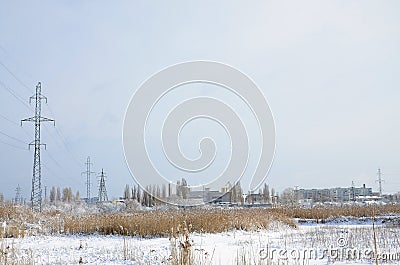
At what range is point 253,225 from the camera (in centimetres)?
1778

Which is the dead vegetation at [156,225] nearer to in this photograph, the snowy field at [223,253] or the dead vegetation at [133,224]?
the dead vegetation at [133,224]

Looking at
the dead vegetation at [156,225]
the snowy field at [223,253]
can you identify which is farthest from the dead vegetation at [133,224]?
the snowy field at [223,253]

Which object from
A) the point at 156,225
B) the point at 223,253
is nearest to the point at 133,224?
the point at 156,225

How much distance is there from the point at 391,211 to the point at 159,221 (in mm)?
19349

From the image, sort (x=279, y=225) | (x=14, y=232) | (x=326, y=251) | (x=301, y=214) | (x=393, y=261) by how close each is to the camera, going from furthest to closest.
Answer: (x=301, y=214), (x=279, y=225), (x=14, y=232), (x=326, y=251), (x=393, y=261)

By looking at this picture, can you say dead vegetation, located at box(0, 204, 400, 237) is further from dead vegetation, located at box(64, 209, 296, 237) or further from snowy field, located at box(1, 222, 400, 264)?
snowy field, located at box(1, 222, 400, 264)

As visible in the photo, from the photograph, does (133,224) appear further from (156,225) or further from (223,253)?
(223,253)

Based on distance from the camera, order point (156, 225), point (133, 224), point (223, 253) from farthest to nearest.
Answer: point (133, 224) → point (156, 225) → point (223, 253)

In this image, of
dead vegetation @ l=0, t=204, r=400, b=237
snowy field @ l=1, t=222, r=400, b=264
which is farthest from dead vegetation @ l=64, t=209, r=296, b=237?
snowy field @ l=1, t=222, r=400, b=264

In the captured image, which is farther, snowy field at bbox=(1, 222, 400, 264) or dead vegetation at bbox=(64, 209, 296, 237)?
dead vegetation at bbox=(64, 209, 296, 237)

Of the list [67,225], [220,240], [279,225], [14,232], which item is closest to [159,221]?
[220,240]

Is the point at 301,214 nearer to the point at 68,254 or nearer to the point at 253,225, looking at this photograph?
the point at 253,225

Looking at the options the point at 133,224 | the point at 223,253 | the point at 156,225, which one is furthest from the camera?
the point at 133,224

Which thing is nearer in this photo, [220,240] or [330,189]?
[220,240]
